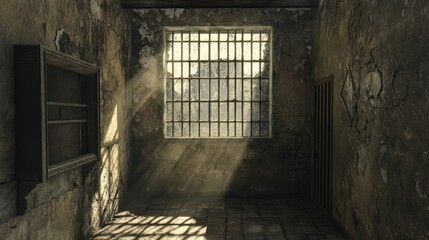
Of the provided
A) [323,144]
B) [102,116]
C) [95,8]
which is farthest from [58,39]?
[323,144]

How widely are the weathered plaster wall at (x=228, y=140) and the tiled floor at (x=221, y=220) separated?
14.7 inches

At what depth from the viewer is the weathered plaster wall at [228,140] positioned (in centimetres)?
684

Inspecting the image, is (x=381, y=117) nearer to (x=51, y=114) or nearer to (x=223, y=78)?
(x=51, y=114)

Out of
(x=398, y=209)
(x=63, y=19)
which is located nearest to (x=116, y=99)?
(x=63, y=19)

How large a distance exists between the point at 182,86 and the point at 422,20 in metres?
4.90

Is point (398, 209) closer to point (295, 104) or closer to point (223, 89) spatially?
point (295, 104)

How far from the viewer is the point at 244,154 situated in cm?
694

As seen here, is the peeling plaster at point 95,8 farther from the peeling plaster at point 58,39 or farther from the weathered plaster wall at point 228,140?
the weathered plaster wall at point 228,140

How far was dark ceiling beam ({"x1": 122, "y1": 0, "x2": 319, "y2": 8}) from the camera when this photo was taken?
5980 mm

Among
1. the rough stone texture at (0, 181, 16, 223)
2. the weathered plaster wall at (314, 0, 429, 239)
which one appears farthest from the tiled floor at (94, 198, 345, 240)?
the rough stone texture at (0, 181, 16, 223)

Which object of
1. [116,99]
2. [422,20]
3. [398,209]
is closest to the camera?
[422,20]

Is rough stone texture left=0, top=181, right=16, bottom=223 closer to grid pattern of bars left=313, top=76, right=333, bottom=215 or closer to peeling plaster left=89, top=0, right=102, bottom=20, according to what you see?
peeling plaster left=89, top=0, right=102, bottom=20

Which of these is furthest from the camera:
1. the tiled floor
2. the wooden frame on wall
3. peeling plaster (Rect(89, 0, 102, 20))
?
the tiled floor

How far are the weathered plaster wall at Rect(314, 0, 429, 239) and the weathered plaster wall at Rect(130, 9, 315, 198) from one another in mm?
1447
